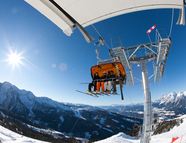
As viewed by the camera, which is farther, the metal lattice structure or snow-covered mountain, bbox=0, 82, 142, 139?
snow-covered mountain, bbox=0, 82, 142, 139

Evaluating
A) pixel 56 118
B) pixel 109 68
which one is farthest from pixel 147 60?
pixel 56 118

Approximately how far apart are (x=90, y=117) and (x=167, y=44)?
8123 inches

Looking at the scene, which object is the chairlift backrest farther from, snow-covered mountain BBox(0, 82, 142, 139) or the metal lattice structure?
snow-covered mountain BBox(0, 82, 142, 139)

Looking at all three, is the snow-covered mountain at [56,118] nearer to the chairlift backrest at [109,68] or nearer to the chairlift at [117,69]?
the chairlift backrest at [109,68]

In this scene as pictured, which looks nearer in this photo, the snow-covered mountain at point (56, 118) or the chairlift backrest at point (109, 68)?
the chairlift backrest at point (109, 68)

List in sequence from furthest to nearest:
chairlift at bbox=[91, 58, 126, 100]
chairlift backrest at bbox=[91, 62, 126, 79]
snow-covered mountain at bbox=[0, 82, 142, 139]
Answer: snow-covered mountain at bbox=[0, 82, 142, 139] < chairlift backrest at bbox=[91, 62, 126, 79] < chairlift at bbox=[91, 58, 126, 100]

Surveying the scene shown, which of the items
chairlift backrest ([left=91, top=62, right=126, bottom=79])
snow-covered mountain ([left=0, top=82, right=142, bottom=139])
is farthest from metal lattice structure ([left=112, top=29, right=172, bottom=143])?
snow-covered mountain ([left=0, top=82, right=142, bottom=139])

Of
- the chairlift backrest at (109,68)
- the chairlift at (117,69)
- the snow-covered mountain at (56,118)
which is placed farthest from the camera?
the snow-covered mountain at (56,118)

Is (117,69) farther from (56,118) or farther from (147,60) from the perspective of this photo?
(56,118)

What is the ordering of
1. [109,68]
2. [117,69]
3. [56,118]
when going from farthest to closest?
[56,118] → [109,68] → [117,69]

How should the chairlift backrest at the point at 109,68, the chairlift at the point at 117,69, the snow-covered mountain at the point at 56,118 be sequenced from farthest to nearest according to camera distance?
the snow-covered mountain at the point at 56,118
the chairlift backrest at the point at 109,68
the chairlift at the point at 117,69

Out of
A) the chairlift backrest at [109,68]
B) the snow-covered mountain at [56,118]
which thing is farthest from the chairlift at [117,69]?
the snow-covered mountain at [56,118]

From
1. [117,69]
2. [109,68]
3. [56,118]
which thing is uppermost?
[109,68]

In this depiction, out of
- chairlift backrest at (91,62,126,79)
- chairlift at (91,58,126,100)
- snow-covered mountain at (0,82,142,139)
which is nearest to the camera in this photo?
chairlift at (91,58,126,100)
